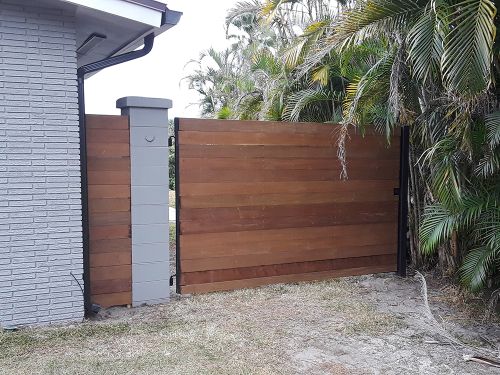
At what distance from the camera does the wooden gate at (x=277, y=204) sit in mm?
4883

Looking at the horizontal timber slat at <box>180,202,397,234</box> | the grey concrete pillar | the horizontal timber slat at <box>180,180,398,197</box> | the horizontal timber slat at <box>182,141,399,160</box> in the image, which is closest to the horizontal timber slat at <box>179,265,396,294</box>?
the grey concrete pillar

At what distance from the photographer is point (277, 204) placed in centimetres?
526

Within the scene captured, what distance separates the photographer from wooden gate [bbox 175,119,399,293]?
4883 millimetres

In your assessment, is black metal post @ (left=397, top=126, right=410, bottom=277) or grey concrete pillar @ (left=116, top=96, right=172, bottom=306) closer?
grey concrete pillar @ (left=116, top=96, right=172, bottom=306)

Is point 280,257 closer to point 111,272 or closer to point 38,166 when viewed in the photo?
point 111,272

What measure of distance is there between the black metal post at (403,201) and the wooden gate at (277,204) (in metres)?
0.07

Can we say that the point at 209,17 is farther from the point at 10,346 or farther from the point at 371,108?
the point at 10,346

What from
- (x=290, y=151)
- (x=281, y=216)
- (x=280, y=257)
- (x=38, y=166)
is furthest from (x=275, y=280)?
(x=38, y=166)

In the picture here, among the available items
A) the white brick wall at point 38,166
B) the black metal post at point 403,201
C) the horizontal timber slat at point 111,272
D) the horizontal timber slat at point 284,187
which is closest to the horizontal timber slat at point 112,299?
the horizontal timber slat at point 111,272

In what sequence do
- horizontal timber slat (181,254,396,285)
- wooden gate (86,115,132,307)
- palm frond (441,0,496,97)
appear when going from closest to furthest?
palm frond (441,0,496,97) < wooden gate (86,115,132,307) < horizontal timber slat (181,254,396,285)

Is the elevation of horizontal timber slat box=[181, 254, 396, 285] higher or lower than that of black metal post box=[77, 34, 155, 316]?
lower

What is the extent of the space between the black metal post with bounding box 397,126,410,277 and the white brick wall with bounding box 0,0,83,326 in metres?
3.75

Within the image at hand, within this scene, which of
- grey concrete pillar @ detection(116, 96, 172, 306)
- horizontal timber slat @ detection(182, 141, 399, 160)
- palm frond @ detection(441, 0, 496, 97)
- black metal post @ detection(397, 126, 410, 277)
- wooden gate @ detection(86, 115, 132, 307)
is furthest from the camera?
black metal post @ detection(397, 126, 410, 277)

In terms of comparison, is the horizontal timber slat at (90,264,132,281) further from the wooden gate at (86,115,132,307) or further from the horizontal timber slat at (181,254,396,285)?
the horizontal timber slat at (181,254,396,285)
